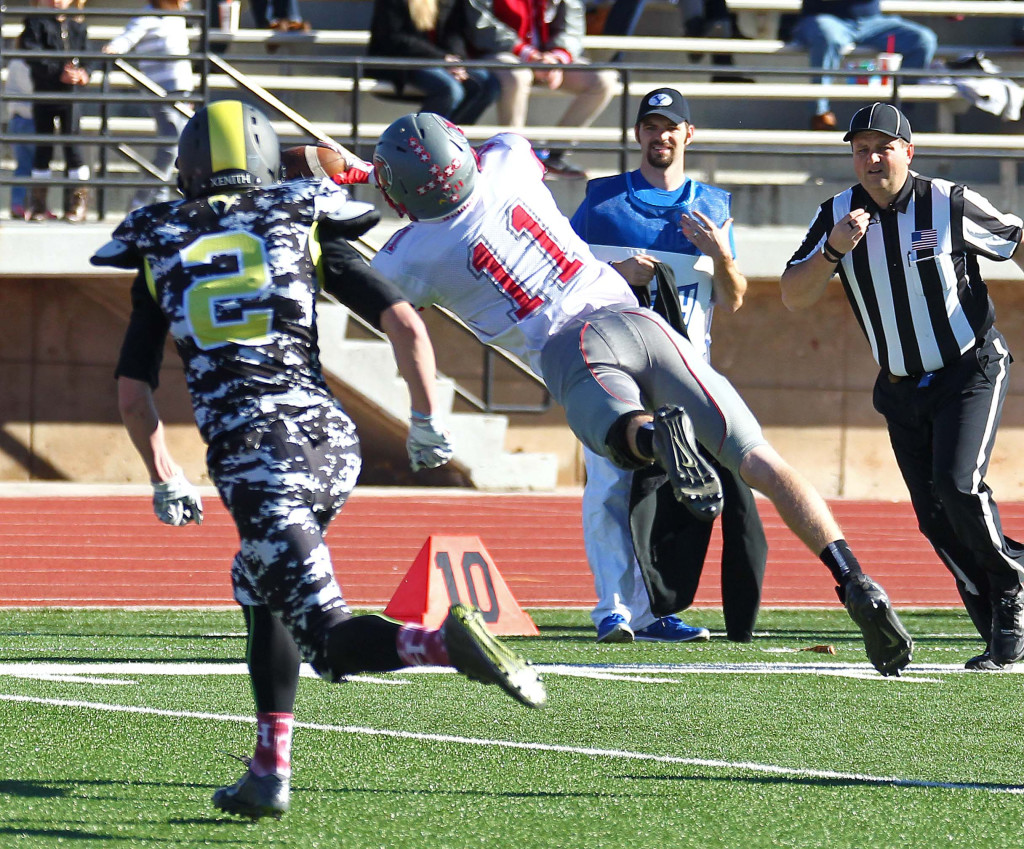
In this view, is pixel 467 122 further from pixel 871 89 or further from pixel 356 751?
pixel 356 751

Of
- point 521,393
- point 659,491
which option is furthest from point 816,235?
point 521,393

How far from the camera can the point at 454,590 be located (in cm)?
727

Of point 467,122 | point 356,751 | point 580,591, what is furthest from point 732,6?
point 356,751

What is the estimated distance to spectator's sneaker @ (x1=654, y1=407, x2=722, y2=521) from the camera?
4.33 meters

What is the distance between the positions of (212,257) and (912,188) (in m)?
3.40

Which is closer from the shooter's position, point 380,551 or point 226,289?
point 226,289

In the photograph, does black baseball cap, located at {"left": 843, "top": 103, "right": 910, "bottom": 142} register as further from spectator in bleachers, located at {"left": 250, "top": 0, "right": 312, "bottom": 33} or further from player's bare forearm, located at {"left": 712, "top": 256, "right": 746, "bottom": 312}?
spectator in bleachers, located at {"left": 250, "top": 0, "right": 312, "bottom": 33}

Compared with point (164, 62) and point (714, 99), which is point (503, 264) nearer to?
point (164, 62)

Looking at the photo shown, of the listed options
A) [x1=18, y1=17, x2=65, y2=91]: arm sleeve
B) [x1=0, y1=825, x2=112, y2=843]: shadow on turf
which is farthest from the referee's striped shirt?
[x1=18, y1=17, x2=65, y2=91]: arm sleeve

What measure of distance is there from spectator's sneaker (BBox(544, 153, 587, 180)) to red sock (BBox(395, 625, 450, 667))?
9.58 meters

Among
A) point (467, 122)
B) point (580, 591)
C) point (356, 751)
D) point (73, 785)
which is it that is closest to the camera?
point (73, 785)

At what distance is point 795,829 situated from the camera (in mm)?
3701

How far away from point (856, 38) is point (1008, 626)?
865 cm

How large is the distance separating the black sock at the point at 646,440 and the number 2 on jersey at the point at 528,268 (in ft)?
2.31
